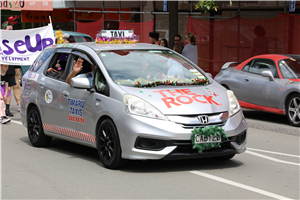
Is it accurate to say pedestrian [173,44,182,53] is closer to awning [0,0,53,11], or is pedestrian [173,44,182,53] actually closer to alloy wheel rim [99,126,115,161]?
alloy wheel rim [99,126,115,161]

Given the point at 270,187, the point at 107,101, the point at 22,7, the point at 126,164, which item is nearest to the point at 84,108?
the point at 107,101

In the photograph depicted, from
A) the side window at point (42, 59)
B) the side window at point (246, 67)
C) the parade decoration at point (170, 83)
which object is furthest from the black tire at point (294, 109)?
the side window at point (42, 59)

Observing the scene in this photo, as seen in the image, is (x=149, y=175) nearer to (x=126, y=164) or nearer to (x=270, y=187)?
(x=126, y=164)

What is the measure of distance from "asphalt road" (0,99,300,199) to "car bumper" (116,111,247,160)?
0.27m

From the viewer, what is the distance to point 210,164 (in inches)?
263

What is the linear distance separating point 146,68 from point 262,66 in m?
5.25

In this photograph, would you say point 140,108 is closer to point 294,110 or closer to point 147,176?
point 147,176

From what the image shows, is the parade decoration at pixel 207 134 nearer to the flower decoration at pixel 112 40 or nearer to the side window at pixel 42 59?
the flower decoration at pixel 112 40

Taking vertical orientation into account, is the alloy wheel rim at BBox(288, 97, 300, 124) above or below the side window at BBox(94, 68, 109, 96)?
below

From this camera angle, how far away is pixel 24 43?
1189 centimetres

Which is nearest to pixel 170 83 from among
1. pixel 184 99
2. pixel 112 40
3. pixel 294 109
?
pixel 184 99

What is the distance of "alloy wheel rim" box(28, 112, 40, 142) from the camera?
8273 mm

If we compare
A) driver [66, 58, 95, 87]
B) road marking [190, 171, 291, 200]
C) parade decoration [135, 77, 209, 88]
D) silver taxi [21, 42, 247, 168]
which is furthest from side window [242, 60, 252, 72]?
road marking [190, 171, 291, 200]

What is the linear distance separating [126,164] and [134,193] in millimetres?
1181
